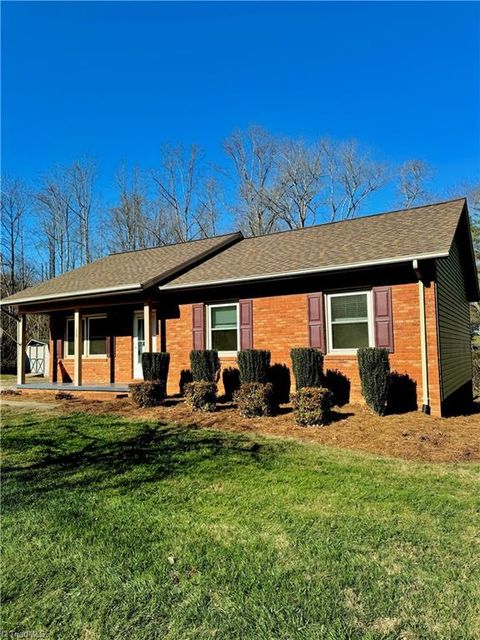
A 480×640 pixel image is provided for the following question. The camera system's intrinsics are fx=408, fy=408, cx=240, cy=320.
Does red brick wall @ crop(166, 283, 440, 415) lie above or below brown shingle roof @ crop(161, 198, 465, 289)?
below

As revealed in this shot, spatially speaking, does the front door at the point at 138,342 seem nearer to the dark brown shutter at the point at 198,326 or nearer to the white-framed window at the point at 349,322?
the dark brown shutter at the point at 198,326

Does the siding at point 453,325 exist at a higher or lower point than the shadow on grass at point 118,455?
higher

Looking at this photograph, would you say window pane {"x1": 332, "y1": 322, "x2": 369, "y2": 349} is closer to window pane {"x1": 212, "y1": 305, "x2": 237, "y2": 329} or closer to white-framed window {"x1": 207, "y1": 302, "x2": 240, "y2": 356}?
white-framed window {"x1": 207, "y1": 302, "x2": 240, "y2": 356}

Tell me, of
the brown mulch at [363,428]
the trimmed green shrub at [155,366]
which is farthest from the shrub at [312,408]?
→ the trimmed green shrub at [155,366]

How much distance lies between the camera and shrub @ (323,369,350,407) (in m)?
9.45

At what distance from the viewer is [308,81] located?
14.9 meters

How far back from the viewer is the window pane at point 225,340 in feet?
36.6

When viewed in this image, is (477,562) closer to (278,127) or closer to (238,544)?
(238,544)

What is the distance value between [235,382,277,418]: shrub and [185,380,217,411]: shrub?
743mm

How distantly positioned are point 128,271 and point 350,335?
819 cm

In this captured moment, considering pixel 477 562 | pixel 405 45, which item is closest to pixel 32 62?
pixel 405 45

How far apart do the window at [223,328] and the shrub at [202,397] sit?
2077mm

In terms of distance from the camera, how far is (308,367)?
29.1 feet

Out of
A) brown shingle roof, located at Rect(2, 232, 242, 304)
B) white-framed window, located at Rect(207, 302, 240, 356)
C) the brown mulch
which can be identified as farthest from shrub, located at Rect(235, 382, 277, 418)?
brown shingle roof, located at Rect(2, 232, 242, 304)
